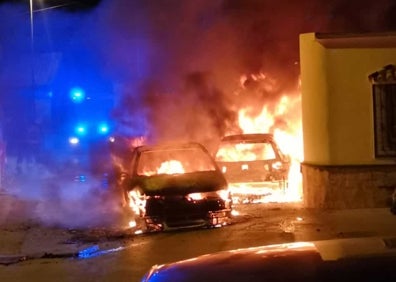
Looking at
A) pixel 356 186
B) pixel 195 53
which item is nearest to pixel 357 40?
pixel 356 186

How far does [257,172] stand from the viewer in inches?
533

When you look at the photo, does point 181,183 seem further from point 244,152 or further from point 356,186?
point 244,152

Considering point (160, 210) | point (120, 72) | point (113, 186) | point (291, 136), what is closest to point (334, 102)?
point (160, 210)

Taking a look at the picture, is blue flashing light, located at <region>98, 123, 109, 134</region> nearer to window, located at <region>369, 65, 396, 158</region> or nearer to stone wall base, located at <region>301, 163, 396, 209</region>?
stone wall base, located at <region>301, 163, 396, 209</region>

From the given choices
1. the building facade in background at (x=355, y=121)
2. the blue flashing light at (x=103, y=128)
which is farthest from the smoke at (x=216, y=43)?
the building facade in background at (x=355, y=121)

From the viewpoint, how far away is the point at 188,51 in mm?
20531

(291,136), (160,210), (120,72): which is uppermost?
(120,72)

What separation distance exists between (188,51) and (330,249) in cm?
1814

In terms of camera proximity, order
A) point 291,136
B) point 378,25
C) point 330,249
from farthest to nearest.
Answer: point 378,25 < point 291,136 < point 330,249

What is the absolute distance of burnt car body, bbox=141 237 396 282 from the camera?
A: 223 centimetres

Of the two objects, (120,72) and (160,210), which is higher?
(120,72)

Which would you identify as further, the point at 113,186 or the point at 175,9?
the point at 175,9

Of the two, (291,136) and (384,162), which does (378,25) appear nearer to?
(291,136)

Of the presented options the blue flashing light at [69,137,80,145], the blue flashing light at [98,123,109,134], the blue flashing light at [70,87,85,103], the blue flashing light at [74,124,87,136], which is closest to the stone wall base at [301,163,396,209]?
the blue flashing light at [98,123,109,134]
